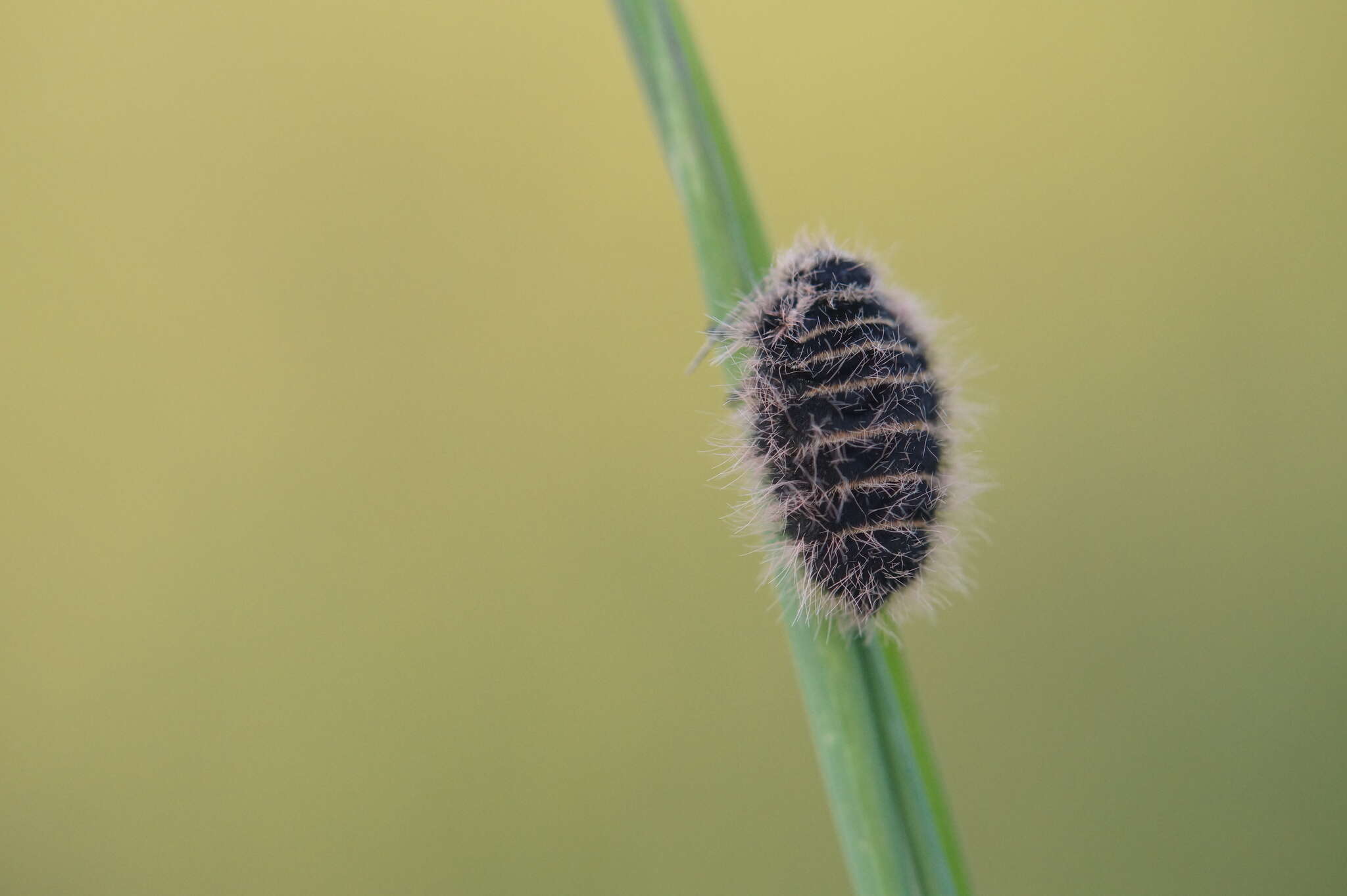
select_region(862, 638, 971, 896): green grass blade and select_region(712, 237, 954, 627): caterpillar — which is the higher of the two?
select_region(712, 237, 954, 627): caterpillar

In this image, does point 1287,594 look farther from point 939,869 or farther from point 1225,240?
point 939,869

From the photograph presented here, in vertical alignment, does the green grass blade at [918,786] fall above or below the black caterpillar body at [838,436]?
below

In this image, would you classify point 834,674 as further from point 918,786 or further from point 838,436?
point 838,436

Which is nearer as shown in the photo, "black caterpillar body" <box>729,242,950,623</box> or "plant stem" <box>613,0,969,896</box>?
"plant stem" <box>613,0,969,896</box>

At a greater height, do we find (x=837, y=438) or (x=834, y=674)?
(x=837, y=438)

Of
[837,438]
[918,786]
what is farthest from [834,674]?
[837,438]

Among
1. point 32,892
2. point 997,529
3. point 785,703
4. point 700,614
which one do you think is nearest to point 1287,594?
point 997,529
